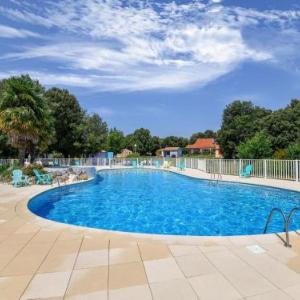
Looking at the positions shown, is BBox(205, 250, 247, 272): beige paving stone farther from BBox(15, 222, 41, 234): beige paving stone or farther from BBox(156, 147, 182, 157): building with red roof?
BBox(156, 147, 182, 157): building with red roof

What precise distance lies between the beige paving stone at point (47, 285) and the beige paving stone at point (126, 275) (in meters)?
0.51

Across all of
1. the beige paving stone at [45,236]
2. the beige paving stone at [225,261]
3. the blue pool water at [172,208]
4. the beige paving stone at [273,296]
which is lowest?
the blue pool water at [172,208]

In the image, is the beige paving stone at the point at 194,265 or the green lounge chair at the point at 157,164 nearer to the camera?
the beige paving stone at the point at 194,265

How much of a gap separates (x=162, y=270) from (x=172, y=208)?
6271 millimetres

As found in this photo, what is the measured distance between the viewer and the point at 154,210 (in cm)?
934

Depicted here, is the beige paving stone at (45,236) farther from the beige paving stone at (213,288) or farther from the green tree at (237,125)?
the green tree at (237,125)

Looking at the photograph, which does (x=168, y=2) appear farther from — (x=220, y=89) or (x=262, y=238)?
(x=220, y=89)

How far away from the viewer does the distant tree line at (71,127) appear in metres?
14.8

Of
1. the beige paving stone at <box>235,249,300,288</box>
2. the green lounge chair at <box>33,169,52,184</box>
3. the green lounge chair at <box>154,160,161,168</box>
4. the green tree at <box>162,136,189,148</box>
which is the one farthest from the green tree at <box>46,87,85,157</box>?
the green tree at <box>162,136,189,148</box>

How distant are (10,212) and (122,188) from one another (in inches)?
325

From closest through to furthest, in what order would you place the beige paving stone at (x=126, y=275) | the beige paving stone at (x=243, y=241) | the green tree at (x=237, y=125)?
the beige paving stone at (x=126, y=275) → the beige paving stone at (x=243, y=241) → the green tree at (x=237, y=125)

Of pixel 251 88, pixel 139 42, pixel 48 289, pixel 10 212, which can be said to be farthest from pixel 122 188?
pixel 251 88

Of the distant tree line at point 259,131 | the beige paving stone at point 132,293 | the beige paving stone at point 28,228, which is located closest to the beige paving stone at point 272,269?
the beige paving stone at point 132,293

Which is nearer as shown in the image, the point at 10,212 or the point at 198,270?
the point at 198,270
